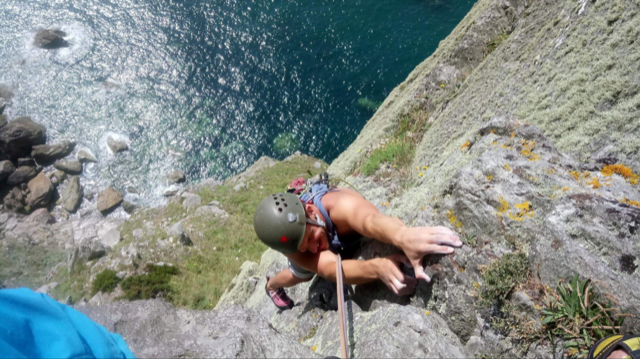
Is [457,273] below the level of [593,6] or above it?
below

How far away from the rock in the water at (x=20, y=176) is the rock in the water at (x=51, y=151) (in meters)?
1.24

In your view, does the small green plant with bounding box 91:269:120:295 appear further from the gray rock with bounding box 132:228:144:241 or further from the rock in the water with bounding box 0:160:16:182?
the rock in the water with bounding box 0:160:16:182

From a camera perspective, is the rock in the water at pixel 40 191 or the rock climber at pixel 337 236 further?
the rock in the water at pixel 40 191

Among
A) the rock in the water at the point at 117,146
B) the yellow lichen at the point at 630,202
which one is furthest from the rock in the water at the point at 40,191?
the yellow lichen at the point at 630,202

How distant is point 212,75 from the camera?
1334 inches

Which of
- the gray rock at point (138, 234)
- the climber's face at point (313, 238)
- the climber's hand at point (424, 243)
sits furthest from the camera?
the gray rock at point (138, 234)

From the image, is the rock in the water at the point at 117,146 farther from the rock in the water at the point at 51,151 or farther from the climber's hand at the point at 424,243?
the climber's hand at the point at 424,243

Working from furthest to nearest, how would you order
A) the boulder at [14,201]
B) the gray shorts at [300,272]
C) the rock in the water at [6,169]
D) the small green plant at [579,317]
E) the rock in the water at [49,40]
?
the rock in the water at [49,40]
the rock in the water at [6,169]
the boulder at [14,201]
the gray shorts at [300,272]
the small green plant at [579,317]

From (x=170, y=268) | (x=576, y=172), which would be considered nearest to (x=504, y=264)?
(x=576, y=172)

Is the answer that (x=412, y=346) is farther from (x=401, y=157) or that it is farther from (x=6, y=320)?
(x=401, y=157)

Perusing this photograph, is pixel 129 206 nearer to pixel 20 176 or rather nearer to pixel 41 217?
pixel 41 217

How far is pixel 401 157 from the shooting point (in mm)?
7566

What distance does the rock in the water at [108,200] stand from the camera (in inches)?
1133

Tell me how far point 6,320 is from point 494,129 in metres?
4.70
